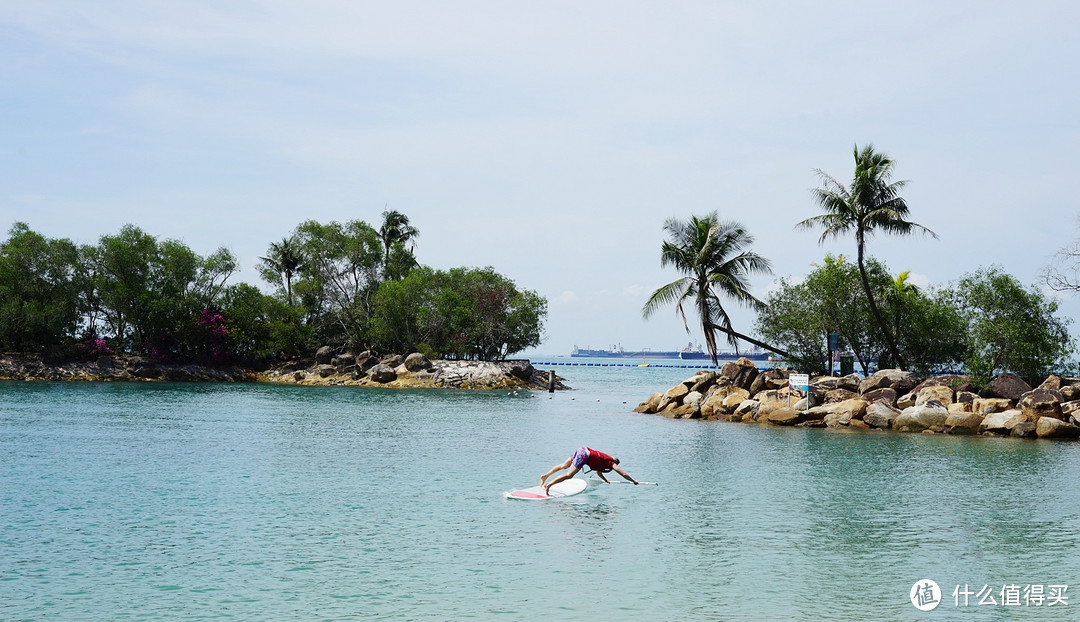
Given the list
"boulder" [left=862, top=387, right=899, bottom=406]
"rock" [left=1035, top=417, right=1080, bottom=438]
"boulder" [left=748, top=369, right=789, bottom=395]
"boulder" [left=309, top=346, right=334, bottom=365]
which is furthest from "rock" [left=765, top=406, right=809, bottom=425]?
"boulder" [left=309, top=346, right=334, bottom=365]

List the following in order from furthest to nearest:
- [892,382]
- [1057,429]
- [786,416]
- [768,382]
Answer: [768,382]
[786,416]
[892,382]
[1057,429]

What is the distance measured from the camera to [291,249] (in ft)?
286

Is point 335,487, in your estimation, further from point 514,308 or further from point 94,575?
point 514,308

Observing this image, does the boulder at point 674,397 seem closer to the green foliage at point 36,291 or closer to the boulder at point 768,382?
the boulder at point 768,382

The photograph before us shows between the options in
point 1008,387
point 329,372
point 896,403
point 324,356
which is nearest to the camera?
point 1008,387

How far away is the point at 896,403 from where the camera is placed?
1502 inches

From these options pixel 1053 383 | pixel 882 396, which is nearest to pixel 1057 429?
pixel 1053 383

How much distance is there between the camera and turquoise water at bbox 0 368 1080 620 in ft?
39.5

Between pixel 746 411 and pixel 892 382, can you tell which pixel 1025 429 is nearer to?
pixel 892 382

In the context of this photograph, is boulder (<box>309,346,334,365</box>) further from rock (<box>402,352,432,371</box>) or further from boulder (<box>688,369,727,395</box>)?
boulder (<box>688,369,727,395</box>)

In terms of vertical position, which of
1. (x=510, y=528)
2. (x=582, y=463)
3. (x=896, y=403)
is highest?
→ (x=896, y=403)

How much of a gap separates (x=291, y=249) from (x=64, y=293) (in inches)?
827

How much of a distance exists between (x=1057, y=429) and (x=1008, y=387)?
13.9ft

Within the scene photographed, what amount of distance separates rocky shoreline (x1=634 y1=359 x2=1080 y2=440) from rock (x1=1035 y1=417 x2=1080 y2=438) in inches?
1.5
